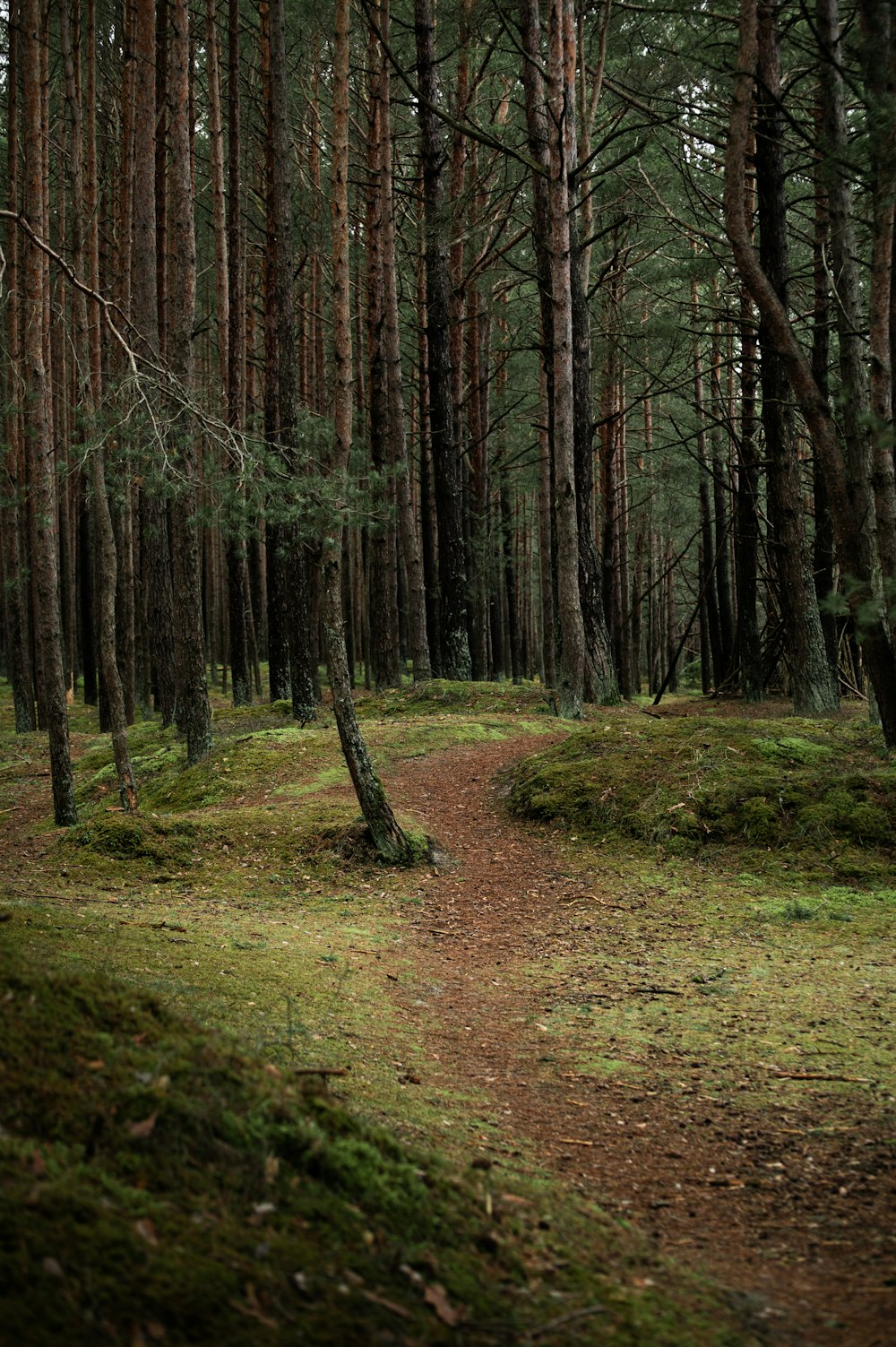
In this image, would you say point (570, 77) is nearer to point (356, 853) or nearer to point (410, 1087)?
point (356, 853)

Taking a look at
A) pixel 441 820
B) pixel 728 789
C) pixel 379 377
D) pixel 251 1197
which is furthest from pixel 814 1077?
pixel 379 377

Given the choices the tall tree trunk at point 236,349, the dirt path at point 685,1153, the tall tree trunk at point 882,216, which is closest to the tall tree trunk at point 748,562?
the tall tree trunk at point 236,349

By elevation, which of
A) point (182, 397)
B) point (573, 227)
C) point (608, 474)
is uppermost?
point (573, 227)

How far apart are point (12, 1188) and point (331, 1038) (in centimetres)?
256

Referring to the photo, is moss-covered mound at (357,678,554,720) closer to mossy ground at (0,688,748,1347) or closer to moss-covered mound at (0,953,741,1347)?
mossy ground at (0,688,748,1347)

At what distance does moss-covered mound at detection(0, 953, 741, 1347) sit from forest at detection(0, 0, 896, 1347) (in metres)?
0.01

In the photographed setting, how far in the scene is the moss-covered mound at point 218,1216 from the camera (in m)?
2.05

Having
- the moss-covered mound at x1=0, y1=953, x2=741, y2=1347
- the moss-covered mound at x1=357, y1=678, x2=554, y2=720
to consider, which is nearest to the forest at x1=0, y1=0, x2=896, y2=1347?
the moss-covered mound at x1=0, y1=953, x2=741, y2=1347

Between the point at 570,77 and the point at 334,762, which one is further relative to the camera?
Result: the point at 570,77

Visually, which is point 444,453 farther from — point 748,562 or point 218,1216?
point 218,1216

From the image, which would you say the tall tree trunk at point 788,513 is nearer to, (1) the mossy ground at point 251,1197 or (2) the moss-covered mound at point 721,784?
(2) the moss-covered mound at point 721,784

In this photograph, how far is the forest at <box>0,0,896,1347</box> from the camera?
8.53 ft

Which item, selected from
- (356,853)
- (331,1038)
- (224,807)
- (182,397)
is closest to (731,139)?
(182,397)

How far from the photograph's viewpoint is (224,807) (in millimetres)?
11461
